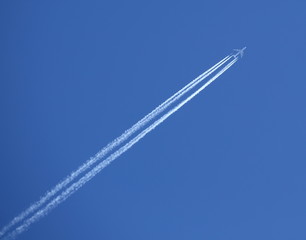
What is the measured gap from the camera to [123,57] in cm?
930

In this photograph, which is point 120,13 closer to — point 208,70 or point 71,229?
point 208,70

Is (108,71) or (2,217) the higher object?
(108,71)

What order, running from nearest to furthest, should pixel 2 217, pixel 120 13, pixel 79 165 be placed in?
pixel 2 217 < pixel 79 165 < pixel 120 13

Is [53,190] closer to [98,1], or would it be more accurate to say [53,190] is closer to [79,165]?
[79,165]

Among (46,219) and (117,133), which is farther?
(117,133)

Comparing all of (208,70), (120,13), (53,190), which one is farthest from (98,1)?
(53,190)

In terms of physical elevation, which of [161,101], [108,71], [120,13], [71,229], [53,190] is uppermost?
[120,13]

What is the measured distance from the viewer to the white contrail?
8.12 meters

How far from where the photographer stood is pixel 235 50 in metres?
9.47

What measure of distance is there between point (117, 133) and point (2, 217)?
8.92ft

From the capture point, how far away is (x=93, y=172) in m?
8.81

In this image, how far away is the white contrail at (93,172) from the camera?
26.6 feet

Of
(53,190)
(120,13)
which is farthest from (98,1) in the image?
(53,190)

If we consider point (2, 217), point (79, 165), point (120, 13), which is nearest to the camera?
point (2, 217)
